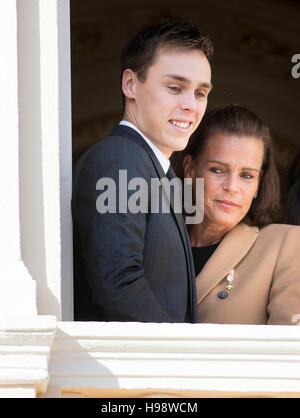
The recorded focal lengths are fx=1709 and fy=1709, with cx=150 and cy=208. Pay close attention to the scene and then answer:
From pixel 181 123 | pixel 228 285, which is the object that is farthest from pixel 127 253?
pixel 181 123

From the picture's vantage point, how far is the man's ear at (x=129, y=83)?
888cm

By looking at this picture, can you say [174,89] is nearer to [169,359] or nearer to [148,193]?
[148,193]

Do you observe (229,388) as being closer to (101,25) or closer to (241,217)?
(241,217)

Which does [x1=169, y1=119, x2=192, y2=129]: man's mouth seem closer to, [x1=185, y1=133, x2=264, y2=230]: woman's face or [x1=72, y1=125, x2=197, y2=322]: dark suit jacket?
[x1=72, y1=125, x2=197, y2=322]: dark suit jacket

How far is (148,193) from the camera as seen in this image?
8562 mm

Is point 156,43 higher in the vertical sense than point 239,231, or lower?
higher

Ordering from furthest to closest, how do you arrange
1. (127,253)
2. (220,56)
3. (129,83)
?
(220,56) < (129,83) < (127,253)

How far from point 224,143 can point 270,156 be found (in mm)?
284

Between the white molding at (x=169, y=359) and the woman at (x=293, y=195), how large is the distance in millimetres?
1576

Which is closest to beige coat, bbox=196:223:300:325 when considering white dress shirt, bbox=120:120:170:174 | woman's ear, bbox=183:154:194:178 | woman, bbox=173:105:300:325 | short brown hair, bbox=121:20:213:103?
woman, bbox=173:105:300:325

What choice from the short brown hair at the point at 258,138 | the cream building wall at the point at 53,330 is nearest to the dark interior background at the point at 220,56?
the short brown hair at the point at 258,138

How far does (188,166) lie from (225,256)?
547 mm
